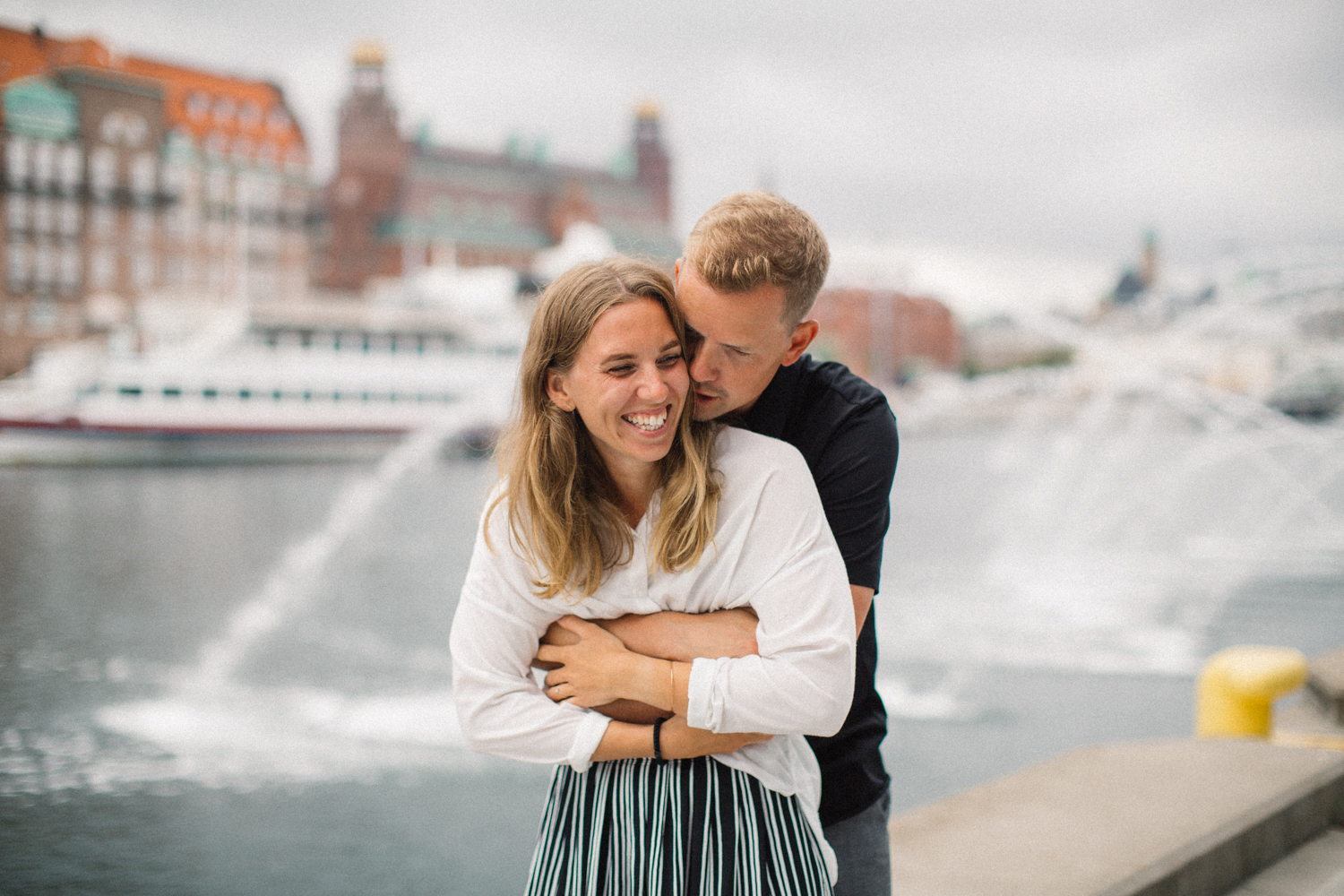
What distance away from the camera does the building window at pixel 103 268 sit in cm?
3338

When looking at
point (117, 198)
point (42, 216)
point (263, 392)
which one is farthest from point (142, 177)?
point (263, 392)

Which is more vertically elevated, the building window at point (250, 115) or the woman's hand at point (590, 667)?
the building window at point (250, 115)

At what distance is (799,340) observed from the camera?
4.91 feet

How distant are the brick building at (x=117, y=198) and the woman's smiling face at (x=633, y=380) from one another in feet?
93.7

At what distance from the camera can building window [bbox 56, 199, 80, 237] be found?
3181 centimetres

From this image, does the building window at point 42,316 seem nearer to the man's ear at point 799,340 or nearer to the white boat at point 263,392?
the white boat at point 263,392

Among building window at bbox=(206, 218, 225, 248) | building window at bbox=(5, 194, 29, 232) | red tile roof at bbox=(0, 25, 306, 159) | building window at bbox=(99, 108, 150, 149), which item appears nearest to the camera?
building window at bbox=(5, 194, 29, 232)

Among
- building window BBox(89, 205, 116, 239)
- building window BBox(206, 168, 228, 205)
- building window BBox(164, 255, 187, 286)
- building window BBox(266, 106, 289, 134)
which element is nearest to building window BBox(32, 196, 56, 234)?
building window BBox(89, 205, 116, 239)

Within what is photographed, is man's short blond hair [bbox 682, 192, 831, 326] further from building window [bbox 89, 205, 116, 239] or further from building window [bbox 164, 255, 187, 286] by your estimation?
building window [bbox 164, 255, 187, 286]

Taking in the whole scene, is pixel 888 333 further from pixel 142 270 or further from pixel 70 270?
pixel 70 270

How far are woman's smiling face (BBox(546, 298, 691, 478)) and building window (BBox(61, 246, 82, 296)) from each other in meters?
36.0

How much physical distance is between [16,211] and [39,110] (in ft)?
10.0

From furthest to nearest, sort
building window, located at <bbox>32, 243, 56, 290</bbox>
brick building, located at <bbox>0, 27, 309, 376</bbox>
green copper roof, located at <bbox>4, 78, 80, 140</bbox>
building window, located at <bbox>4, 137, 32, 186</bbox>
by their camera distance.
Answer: building window, located at <bbox>32, 243, 56, 290</bbox> → brick building, located at <bbox>0, 27, 309, 376</bbox> → building window, located at <bbox>4, 137, 32, 186</bbox> → green copper roof, located at <bbox>4, 78, 80, 140</bbox>

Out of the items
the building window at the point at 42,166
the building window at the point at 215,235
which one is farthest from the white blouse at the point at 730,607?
the building window at the point at 215,235
